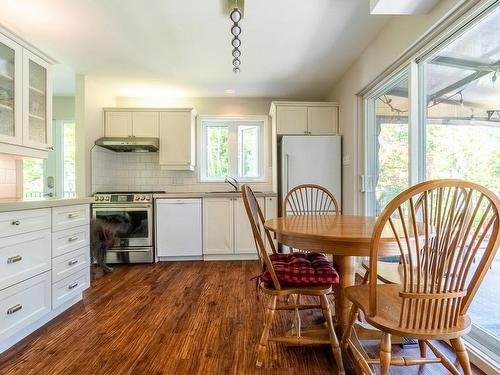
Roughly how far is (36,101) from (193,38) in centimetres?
145

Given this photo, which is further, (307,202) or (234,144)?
(234,144)

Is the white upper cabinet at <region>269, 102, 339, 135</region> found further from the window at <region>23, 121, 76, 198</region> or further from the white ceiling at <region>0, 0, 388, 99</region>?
the window at <region>23, 121, 76, 198</region>

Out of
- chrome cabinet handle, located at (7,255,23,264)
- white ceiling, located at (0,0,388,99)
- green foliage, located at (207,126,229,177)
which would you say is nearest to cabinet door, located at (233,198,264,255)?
green foliage, located at (207,126,229,177)

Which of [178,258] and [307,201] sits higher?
[307,201]

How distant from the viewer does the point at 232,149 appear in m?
4.15

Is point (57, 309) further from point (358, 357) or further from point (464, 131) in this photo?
point (464, 131)

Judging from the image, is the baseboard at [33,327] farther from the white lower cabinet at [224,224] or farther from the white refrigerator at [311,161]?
the white refrigerator at [311,161]

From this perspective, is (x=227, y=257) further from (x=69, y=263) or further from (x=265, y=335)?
(x=265, y=335)

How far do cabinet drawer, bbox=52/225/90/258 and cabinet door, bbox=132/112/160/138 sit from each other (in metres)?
1.77

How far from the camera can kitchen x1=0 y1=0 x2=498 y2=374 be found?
62.3 inches

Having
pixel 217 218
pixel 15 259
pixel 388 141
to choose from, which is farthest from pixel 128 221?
pixel 388 141

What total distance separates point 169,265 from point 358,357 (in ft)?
8.64

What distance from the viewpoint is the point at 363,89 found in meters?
2.88

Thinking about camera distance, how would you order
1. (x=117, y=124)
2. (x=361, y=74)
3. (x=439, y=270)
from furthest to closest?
1. (x=117, y=124)
2. (x=361, y=74)
3. (x=439, y=270)
